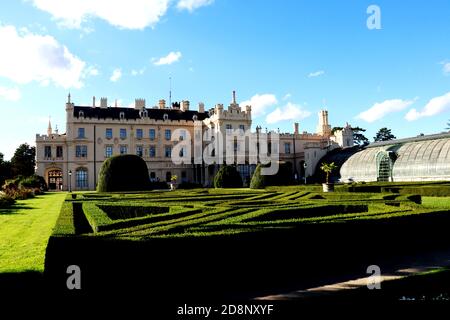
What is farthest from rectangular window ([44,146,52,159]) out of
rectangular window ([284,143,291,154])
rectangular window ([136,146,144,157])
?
rectangular window ([284,143,291,154])

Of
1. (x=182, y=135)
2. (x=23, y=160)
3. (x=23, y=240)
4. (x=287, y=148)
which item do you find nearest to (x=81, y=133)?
(x=182, y=135)

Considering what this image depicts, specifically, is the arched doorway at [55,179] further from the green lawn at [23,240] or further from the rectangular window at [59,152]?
the green lawn at [23,240]

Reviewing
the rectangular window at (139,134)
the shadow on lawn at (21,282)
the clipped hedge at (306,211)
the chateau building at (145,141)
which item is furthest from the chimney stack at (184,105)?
the shadow on lawn at (21,282)

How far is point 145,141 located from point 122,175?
2851cm

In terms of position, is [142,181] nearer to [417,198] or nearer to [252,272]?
[417,198]

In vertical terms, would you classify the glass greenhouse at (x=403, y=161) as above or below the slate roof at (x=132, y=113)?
below

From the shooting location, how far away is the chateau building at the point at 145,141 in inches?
2087

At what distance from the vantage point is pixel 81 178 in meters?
53.7

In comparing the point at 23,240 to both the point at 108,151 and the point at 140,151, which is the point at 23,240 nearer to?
the point at 108,151

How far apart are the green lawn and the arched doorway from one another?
39.4 meters

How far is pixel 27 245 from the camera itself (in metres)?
9.88

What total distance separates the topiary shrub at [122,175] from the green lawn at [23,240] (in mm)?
12244

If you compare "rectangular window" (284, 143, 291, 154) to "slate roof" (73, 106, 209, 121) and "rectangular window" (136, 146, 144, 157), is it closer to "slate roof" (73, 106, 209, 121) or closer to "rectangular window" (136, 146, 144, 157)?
"slate roof" (73, 106, 209, 121)
